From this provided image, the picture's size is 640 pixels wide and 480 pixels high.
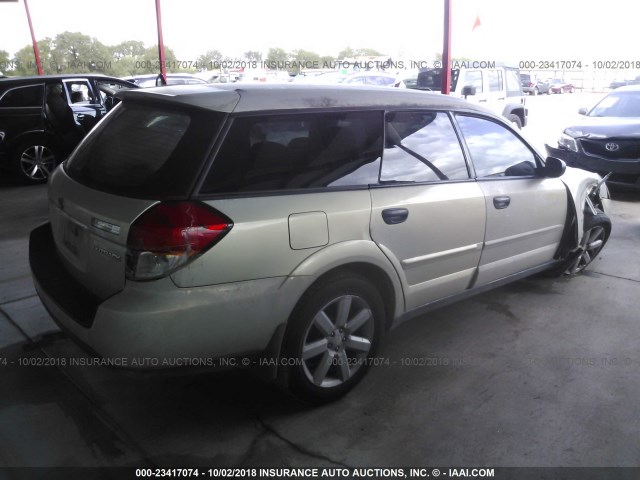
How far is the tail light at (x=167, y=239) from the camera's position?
2.26m

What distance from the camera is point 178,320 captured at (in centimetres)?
227

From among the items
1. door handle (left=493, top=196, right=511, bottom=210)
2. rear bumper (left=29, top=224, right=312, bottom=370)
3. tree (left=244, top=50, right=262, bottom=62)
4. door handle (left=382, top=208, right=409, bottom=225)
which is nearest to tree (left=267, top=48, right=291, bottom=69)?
tree (left=244, top=50, right=262, bottom=62)

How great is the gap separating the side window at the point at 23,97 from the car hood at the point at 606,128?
7.95 metres

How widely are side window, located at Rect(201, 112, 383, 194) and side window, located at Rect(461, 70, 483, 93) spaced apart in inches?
408

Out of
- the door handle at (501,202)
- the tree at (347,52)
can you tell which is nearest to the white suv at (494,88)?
the door handle at (501,202)

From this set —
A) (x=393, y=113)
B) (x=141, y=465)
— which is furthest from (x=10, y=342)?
(x=393, y=113)

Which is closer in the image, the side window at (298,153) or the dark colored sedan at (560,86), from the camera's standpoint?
the side window at (298,153)

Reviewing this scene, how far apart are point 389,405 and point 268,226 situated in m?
1.20

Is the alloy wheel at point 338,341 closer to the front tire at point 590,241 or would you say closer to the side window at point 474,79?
the front tire at point 590,241

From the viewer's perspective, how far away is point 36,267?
118 inches

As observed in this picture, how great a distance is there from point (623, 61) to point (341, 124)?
29643mm

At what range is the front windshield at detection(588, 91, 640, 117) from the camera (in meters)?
8.41

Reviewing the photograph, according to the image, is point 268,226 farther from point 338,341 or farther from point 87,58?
point 87,58

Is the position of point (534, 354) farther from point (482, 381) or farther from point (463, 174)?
point (463, 174)
